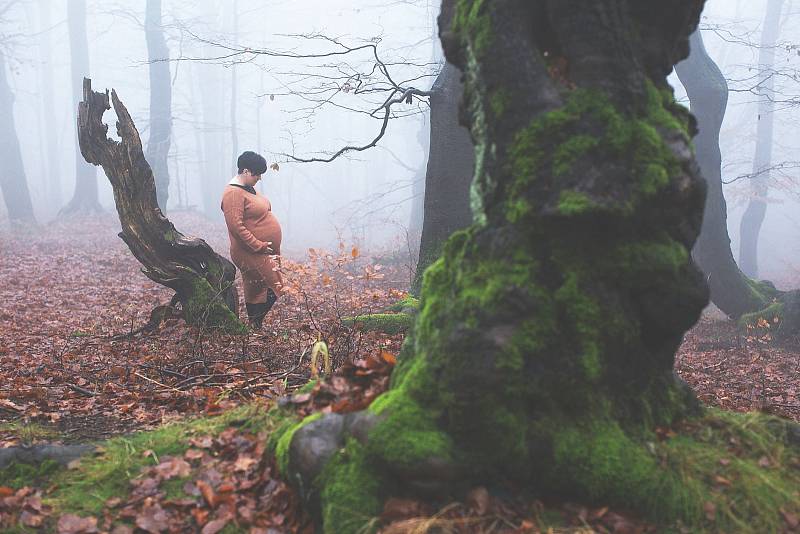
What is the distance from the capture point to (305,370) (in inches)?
200

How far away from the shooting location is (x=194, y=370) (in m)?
5.33

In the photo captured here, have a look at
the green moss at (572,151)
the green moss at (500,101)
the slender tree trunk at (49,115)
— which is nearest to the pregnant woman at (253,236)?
the green moss at (500,101)

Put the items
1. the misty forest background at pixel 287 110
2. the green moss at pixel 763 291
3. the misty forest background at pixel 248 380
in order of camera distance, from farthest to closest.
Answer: the misty forest background at pixel 287 110, the green moss at pixel 763 291, the misty forest background at pixel 248 380

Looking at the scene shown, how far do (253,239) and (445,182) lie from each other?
9.53ft

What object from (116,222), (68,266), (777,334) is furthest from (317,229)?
(777,334)

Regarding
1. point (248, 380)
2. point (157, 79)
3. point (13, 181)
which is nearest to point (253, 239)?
point (248, 380)

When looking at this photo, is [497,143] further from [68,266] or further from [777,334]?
[68,266]

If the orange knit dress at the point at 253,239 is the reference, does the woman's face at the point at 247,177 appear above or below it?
above

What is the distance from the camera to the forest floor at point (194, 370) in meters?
3.00

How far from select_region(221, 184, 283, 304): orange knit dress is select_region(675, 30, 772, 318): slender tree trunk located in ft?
26.1

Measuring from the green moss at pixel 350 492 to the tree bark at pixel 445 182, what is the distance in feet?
18.3

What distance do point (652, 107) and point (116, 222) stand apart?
2499cm

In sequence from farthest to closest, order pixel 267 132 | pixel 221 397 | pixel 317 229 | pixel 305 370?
pixel 267 132, pixel 317 229, pixel 305 370, pixel 221 397

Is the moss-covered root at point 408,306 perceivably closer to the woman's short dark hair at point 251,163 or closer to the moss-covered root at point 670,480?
the woman's short dark hair at point 251,163
